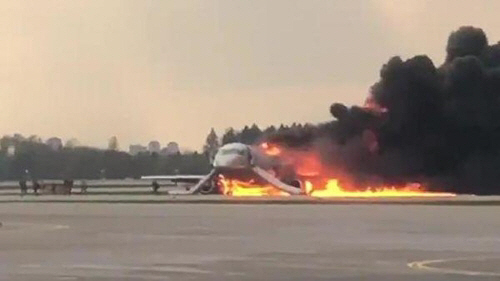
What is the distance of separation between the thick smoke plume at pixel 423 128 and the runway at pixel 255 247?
58800mm

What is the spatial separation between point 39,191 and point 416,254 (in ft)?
306

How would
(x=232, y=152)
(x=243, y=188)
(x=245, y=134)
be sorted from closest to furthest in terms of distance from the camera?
(x=232, y=152) < (x=243, y=188) < (x=245, y=134)

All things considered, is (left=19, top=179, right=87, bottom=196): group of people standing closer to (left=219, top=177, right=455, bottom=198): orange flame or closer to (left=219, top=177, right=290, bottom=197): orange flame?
(left=219, top=177, right=290, bottom=197): orange flame

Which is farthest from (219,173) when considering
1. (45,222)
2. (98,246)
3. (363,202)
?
(98,246)

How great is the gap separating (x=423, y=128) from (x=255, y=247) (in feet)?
281

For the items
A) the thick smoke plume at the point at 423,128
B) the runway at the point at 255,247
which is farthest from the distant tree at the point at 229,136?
the runway at the point at 255,247

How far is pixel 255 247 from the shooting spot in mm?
36000

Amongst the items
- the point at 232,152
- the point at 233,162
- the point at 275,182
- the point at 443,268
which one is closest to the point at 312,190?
the point at 275,182

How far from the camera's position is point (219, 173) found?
11425 centimetres

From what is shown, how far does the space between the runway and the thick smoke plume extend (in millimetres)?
58800

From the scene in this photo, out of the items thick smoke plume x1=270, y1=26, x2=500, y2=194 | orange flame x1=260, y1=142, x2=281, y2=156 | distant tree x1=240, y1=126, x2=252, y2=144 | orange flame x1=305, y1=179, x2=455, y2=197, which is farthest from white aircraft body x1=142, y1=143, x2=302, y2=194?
distant tree x1=240, y1=126, x2=252, y2=144

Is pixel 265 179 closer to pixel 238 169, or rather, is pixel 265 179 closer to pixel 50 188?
pixel 238 169

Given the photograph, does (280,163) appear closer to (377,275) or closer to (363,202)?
(363,202)

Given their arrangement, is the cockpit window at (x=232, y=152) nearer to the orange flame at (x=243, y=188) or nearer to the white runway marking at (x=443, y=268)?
the orange flame at (x=243, y=188)
